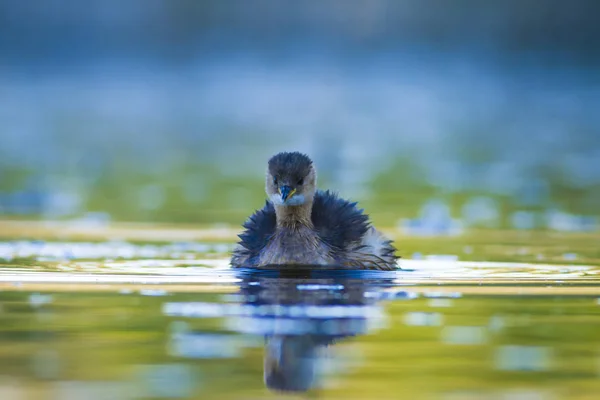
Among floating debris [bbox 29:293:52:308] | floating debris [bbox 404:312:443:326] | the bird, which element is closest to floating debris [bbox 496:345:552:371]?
floating debris [bbox 404:312:443:326]

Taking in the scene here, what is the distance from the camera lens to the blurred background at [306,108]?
1780 cm

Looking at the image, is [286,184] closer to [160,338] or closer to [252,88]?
[160,338]

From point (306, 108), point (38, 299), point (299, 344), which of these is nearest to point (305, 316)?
point (299, 344)

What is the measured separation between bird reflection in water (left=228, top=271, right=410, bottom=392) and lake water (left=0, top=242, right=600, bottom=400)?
0.6 inches

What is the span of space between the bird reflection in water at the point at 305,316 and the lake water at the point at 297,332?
14 millimetres

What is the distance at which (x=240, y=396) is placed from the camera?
6.66m

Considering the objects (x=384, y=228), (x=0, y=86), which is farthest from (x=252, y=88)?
(x=384, y=228)

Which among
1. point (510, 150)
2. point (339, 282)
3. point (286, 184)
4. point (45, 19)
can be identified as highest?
point (45, 19)

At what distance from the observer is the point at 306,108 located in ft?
111

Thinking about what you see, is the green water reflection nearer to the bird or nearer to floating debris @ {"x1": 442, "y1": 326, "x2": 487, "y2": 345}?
floating debris @ {"x1": 442, "y1": 326, "x2": 487, "y2": 345}

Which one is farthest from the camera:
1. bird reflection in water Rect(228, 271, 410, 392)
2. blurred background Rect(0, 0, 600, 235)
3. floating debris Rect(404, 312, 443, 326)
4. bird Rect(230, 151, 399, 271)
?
blurred background Rect(0, 0, 600, 235)

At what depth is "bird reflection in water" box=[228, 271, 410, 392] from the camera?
7273 millimetres

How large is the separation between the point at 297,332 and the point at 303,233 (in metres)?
3.51

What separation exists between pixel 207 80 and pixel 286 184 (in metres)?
27.4
